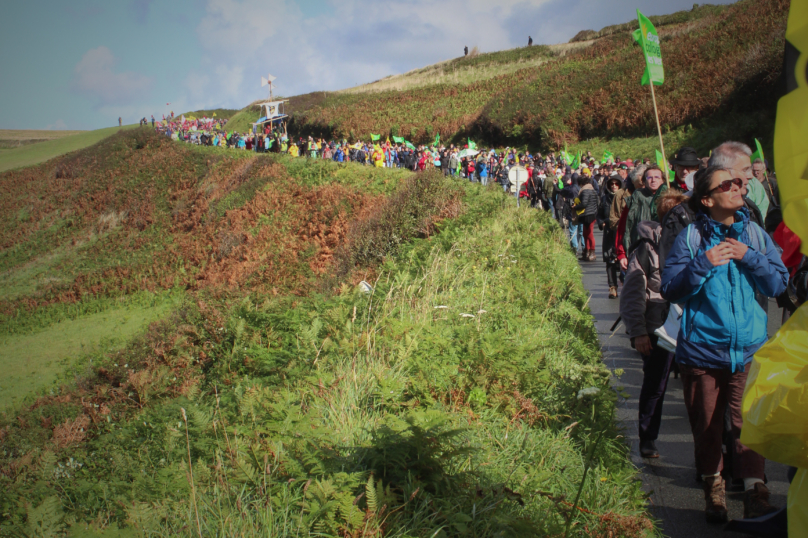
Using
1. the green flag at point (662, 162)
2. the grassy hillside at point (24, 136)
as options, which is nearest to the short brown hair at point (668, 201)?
the green flag at point (662, 162)

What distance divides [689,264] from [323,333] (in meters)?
4.30

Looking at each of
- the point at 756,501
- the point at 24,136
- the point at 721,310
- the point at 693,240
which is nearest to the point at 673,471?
the point at 756,501

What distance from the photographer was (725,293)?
3420 mm

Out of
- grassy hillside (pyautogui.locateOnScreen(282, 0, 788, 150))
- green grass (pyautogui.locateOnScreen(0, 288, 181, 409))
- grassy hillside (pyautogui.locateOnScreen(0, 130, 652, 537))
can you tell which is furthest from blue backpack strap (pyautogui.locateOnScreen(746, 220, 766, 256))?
grassy hillside (pyautogui.locateOnScreen(282, 0, 788, 150))

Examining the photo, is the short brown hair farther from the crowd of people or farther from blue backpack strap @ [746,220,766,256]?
blue backpack strap @ [746,220,766,256]

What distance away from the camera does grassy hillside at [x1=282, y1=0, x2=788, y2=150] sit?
1040 inches

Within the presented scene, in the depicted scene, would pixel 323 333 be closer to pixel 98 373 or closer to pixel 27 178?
pixel 98 373

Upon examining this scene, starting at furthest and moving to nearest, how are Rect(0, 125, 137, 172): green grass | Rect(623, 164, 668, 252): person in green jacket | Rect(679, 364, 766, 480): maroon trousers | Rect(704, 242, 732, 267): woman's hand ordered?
Rect(0, 125, 137, 172): green grass
Rect(623, 164, 668, 252): person in green jacket
Rect(679, 364, 766, 480): maroon trousers
Rect(704, 242, 732, 267): woman's hand

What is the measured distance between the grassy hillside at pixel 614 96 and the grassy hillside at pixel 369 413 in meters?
16.0

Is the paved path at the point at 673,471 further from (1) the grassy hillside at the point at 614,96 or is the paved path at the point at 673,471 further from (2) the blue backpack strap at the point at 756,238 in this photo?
(1) the grassy hillside at the point at 614,96

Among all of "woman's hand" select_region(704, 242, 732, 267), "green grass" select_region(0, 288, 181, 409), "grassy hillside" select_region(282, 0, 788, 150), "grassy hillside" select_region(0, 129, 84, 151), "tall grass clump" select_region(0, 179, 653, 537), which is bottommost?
"green grass" select_region(0, 288, 181, 409)

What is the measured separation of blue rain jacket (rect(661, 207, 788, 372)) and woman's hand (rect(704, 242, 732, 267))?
0.04 metres

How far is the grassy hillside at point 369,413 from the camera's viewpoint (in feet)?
9.80

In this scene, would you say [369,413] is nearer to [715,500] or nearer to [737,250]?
[715,500]
